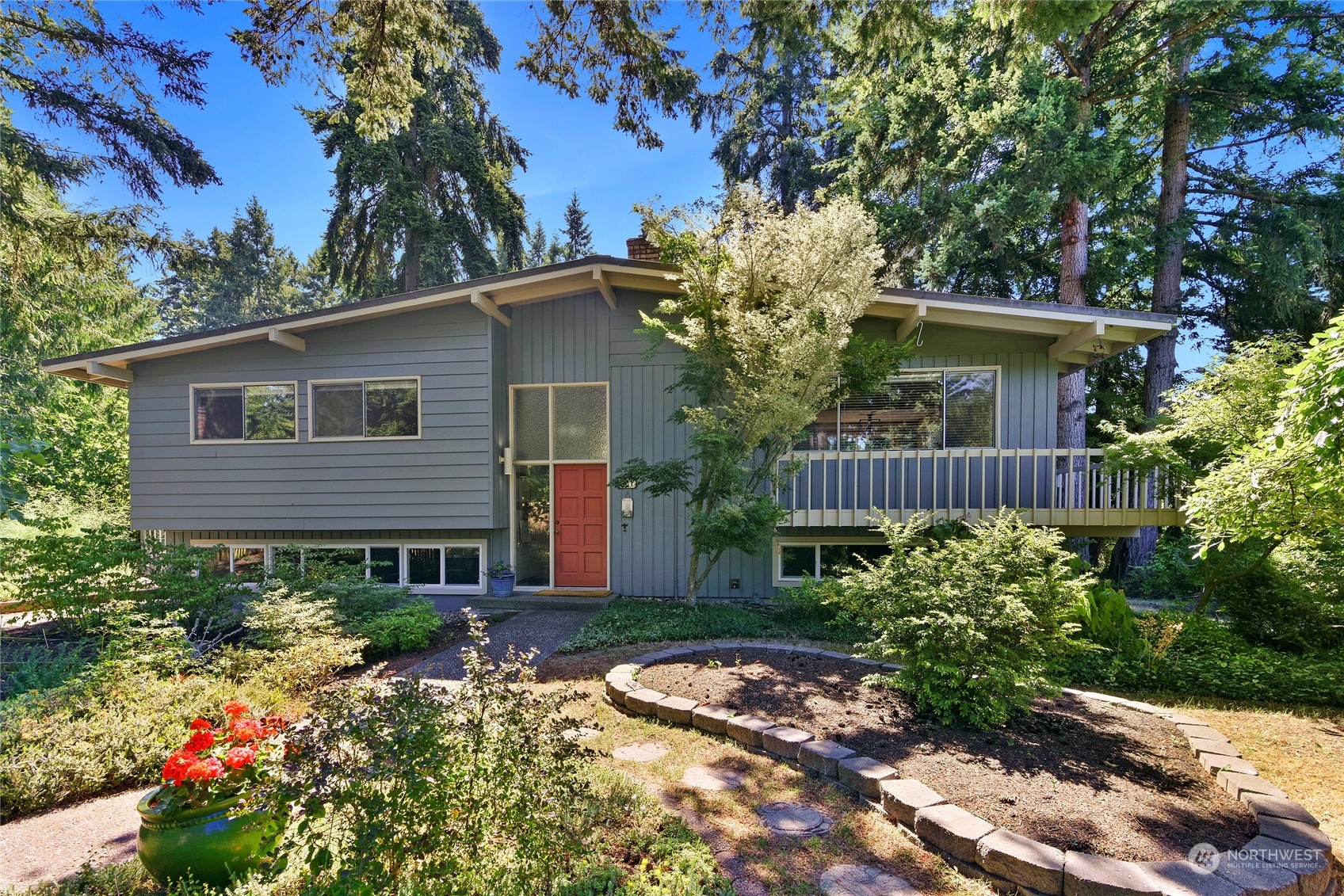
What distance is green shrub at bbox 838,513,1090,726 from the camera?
357cm

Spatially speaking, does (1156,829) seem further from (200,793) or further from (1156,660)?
(200,793)

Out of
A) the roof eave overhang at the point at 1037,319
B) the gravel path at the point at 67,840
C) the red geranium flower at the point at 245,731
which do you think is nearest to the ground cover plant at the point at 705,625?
the gravel path at the point at 67,840

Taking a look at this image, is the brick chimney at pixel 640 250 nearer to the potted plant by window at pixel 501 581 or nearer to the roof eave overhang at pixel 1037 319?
the roof eave overhang at pixel 1037 319

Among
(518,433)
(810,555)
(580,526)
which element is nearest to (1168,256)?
(810,555)

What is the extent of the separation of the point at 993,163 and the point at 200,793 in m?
12.9

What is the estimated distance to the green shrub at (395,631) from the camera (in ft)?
19.0

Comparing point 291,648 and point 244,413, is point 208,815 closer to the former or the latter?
point 291,648

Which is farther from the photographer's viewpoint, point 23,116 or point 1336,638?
point 23,116

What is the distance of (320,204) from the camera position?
14.6m

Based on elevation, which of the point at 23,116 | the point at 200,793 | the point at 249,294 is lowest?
the point at 200,793

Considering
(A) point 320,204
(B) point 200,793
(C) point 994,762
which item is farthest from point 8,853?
(A) point 320,204

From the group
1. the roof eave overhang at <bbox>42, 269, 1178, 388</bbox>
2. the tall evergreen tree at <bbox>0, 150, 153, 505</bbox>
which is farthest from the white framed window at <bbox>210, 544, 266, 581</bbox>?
the roof eave overhang at <bbox>42, 269, 1178, 388</bbox>

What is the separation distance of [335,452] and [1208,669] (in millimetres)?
10252

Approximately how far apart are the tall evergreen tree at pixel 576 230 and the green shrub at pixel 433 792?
25.9 m
